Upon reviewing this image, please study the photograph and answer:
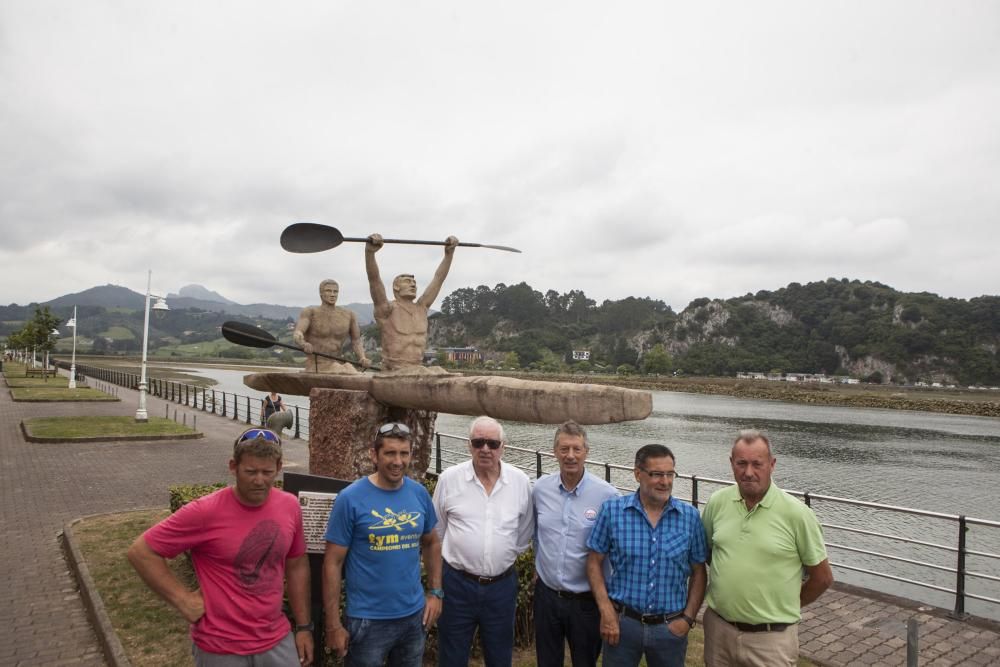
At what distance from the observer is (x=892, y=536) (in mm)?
6484

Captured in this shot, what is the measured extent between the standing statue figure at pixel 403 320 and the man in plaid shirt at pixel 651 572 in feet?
12.0

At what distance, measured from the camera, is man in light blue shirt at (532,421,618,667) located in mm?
3293

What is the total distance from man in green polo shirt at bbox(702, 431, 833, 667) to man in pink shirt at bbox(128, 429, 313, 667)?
211 cm

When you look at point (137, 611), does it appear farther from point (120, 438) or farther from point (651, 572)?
point (120, 438)

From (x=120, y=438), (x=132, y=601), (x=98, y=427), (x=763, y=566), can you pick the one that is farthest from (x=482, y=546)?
(x=98, y=427)

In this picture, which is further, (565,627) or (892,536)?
(892,536)

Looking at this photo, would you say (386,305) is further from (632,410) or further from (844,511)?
Result: (844,511)

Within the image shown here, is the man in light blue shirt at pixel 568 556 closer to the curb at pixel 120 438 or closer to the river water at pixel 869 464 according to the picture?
the river water at pixel 869 464

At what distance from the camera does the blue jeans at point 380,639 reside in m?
3.01

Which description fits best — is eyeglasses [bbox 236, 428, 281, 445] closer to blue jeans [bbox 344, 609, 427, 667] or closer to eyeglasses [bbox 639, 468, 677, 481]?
blue jeans [bbox 344, 609, 427, 667]

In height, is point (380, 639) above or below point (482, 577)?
below

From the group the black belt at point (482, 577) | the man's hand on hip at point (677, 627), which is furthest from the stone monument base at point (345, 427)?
the man's hand on hip at point (677, 627)

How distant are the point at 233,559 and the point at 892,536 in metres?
6.50

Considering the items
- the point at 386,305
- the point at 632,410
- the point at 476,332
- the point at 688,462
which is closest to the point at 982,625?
the point at 632,410
